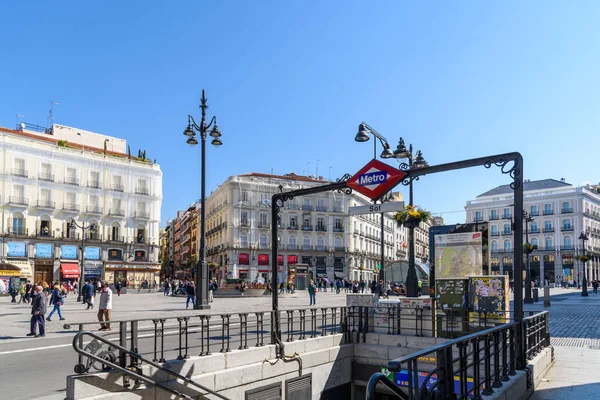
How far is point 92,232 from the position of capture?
59.4m

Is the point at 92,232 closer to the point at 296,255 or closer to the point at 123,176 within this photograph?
the point at 123,176

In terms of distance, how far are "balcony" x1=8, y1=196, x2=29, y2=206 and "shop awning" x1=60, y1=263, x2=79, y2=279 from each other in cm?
749

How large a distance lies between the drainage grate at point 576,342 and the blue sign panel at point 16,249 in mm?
52659

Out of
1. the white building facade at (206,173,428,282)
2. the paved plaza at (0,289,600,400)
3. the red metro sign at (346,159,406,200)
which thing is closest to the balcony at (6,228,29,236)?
the white building facade at (206,173,428,282)

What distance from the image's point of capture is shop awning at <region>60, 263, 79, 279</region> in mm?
56094

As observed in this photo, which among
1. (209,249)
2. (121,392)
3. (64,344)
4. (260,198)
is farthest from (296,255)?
(121,392)

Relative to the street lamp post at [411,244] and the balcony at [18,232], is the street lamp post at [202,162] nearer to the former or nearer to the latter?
the street lamp post at [411,244]

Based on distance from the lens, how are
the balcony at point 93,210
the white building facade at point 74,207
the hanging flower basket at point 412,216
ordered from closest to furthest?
the hanging flower basket at point 412,216, the white building facade at point 74,207, the balcony at point 93,210

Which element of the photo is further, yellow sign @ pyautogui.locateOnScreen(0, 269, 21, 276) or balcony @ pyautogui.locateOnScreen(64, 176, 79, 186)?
balcony @ pyautogui.locateOnScreen(64, 176, 79, 186)

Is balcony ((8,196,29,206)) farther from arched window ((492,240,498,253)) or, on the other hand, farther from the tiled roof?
the tiled roof

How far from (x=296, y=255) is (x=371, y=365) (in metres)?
62.8

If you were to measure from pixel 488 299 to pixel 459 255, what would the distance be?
6.56ft

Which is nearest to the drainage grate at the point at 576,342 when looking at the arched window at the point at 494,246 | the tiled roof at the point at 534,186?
the arched window at the point at 494,246

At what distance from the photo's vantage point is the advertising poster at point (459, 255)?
44.6ft
